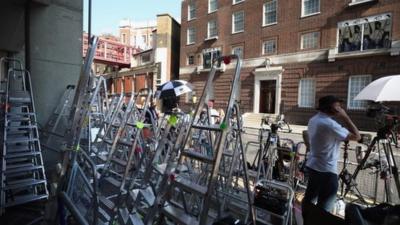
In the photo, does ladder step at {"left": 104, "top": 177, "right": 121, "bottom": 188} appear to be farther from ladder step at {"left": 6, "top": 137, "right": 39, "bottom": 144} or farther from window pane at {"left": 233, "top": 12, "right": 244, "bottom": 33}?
window pane at {"left": 233, "top": 12, "right": 244, "bottom": 33}

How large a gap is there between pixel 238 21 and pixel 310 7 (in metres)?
6.04

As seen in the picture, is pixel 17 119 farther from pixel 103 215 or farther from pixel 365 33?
pixel 365 33

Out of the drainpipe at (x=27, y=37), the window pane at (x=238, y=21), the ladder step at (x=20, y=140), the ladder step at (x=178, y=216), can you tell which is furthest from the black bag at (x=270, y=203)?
the window pane at (x=238, y=21)

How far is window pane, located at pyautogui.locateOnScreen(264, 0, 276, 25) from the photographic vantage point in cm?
2109

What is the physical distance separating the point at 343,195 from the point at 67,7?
6.22 meters

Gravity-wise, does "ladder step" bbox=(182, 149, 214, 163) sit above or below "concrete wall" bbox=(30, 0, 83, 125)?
below

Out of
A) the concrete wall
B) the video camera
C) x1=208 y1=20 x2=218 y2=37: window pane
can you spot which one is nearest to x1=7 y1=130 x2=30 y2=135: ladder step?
the concrete wall

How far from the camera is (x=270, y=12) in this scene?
70.0 feet

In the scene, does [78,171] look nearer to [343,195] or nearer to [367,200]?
[343,195]

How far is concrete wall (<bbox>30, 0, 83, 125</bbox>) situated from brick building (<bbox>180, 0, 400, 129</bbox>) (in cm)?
854

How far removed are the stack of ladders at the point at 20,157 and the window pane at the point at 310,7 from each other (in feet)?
59.4

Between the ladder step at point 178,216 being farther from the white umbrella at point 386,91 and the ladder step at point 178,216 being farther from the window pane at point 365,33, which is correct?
the window pane at point 365,33

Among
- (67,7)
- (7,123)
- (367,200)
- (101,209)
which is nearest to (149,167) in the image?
(101,209)

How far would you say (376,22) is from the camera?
16.2m
